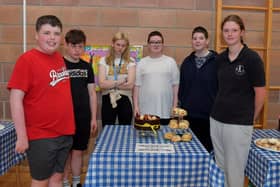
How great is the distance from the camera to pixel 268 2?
11.6 ft

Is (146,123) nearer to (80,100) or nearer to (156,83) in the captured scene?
(80,100)

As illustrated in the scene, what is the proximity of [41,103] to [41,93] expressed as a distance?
58 millimetres

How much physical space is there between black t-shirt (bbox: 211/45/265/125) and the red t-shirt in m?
1.01

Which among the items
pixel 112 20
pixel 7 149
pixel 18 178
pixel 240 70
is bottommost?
pixel 18 178

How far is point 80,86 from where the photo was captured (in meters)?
2.63

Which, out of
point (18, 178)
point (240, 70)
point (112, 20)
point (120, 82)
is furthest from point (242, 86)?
point (18, 178)

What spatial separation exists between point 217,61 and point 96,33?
5.31 ft

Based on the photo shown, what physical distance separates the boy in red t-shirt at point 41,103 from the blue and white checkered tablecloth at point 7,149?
42 cm

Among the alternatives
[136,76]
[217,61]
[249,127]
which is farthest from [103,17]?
[249,127]

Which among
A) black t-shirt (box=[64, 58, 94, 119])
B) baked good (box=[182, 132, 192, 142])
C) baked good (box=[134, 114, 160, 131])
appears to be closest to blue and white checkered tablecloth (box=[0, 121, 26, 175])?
black t-shirt (box=[64, 58, 94, 119])

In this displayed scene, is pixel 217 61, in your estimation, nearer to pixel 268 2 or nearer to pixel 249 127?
pixel 249 127

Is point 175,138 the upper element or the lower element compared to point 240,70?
lower

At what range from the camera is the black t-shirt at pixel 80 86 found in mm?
2596

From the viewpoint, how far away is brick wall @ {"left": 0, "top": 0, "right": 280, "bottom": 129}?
3484 mm
